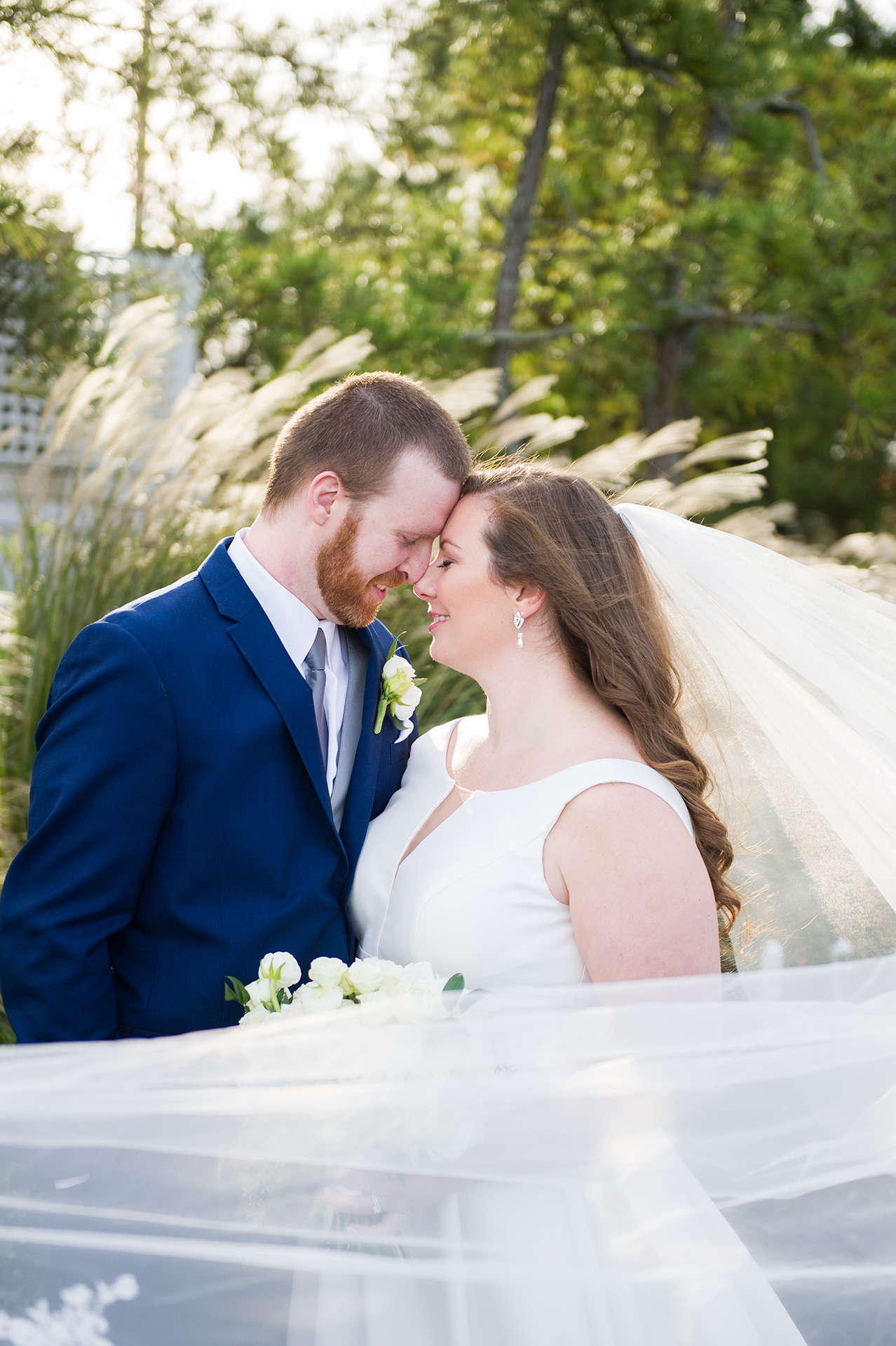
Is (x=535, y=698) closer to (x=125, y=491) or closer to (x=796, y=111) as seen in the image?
(x=125, y=491)

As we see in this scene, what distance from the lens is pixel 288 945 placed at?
2244mm

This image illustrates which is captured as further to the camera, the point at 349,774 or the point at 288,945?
the point at 349,774

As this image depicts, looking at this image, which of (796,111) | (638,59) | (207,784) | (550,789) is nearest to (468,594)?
(550,789)

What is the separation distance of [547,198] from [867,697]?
35.6 ft

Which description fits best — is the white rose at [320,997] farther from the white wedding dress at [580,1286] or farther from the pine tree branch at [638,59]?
the pine tree branch at [638,59]

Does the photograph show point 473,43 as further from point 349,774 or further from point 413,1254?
point 413,1254

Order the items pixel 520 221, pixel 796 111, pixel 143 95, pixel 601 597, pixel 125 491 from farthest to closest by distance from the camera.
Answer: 1. pixel 796 111
2. pixel 520 221
3. pixel 143 95
4. pixel 125 491
5. pixel 601 597

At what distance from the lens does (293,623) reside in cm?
243

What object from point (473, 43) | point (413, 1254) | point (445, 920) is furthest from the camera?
point (473, 43)

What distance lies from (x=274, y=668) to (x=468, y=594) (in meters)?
0.56

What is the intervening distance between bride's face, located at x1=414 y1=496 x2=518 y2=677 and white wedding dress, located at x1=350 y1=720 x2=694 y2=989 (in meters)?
0.37

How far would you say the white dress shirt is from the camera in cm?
243

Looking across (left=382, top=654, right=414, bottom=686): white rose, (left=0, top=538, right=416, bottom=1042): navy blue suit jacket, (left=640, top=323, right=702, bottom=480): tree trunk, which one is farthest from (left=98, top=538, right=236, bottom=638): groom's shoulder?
(left=640, top=323, right=702, bottom=480): tree trunk

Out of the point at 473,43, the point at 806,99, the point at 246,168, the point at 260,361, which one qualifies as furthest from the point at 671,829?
the point at 806,99
